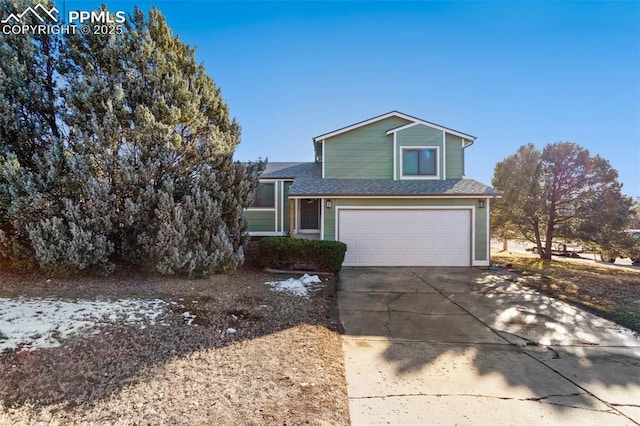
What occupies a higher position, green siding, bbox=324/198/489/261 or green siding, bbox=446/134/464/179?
green siding, bbox=446/134/464/179

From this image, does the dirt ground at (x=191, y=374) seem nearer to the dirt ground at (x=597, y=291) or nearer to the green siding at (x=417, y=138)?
the dirt ground at (x=597, y=291)

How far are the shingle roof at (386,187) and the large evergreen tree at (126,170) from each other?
393 cm

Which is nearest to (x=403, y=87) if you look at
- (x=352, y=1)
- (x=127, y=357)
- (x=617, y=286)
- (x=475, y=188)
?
(x=352, y=1)

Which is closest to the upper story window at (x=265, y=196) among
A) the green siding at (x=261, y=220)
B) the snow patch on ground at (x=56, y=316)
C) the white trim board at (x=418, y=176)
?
the green siding at (x=261, y=220)

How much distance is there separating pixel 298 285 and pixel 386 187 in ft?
18.4

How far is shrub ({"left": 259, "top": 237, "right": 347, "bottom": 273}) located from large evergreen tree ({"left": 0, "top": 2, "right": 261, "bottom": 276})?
1351mm

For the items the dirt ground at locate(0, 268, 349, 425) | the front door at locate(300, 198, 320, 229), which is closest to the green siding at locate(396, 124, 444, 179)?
the front door at locate(300, 198, 320, 229)

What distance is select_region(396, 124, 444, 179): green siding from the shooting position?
1176cm

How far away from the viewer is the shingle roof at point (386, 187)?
34.4ft

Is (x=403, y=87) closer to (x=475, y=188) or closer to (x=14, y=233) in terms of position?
(x=475, y=188)

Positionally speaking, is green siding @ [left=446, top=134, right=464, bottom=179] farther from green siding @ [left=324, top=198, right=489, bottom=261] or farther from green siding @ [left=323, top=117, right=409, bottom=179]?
green siding @ [left=323, top=117, right=409, bottom=179]

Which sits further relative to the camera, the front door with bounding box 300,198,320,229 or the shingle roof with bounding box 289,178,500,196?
the front door with bounding box 300,198,320,229

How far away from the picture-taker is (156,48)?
6.97 metres

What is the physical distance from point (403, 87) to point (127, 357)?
11508mm
